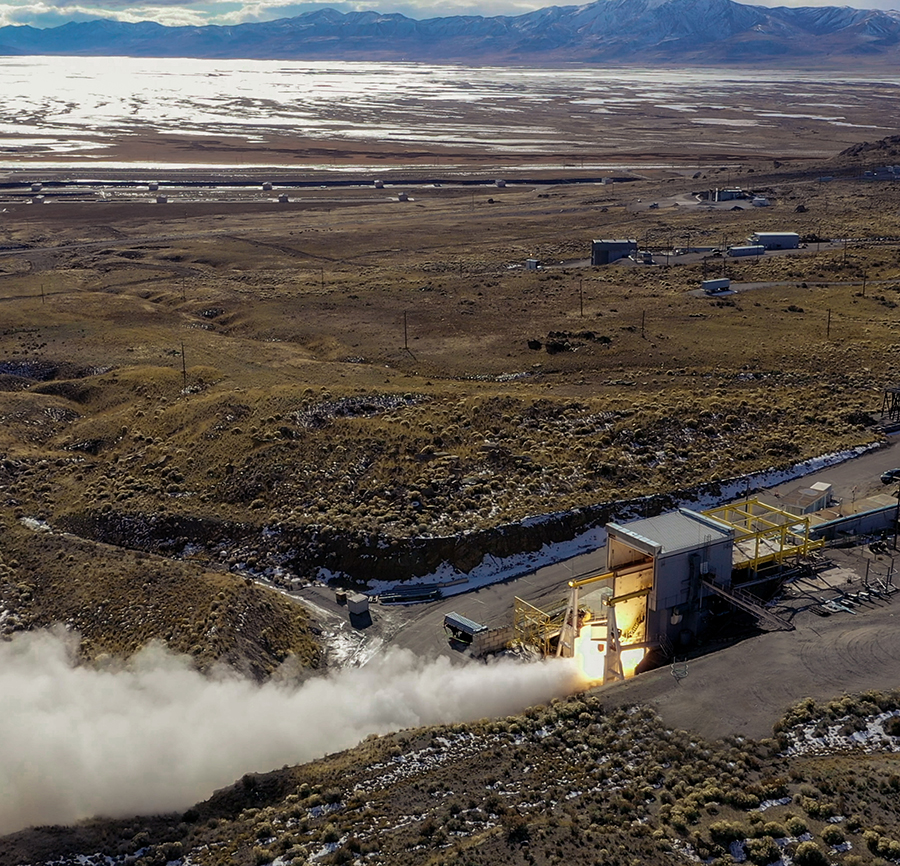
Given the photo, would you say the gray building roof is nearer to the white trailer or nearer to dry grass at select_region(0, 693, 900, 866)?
dry grass at select_region(0, 693, 900, 866)

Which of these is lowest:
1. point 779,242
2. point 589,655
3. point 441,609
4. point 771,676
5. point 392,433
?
point 441,609

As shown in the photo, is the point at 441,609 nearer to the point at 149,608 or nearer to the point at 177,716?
the point at 149,608

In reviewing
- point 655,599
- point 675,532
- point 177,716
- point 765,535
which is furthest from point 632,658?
point 177,716

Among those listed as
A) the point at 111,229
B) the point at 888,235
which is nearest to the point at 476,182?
the point at 111,229

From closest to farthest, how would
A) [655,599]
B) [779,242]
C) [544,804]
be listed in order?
[544,804] → [655,599] → [779,242]

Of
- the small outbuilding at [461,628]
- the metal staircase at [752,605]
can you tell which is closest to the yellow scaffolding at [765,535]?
the metal staircase at [752,605]

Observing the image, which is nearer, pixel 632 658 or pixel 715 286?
pixel 632 658
